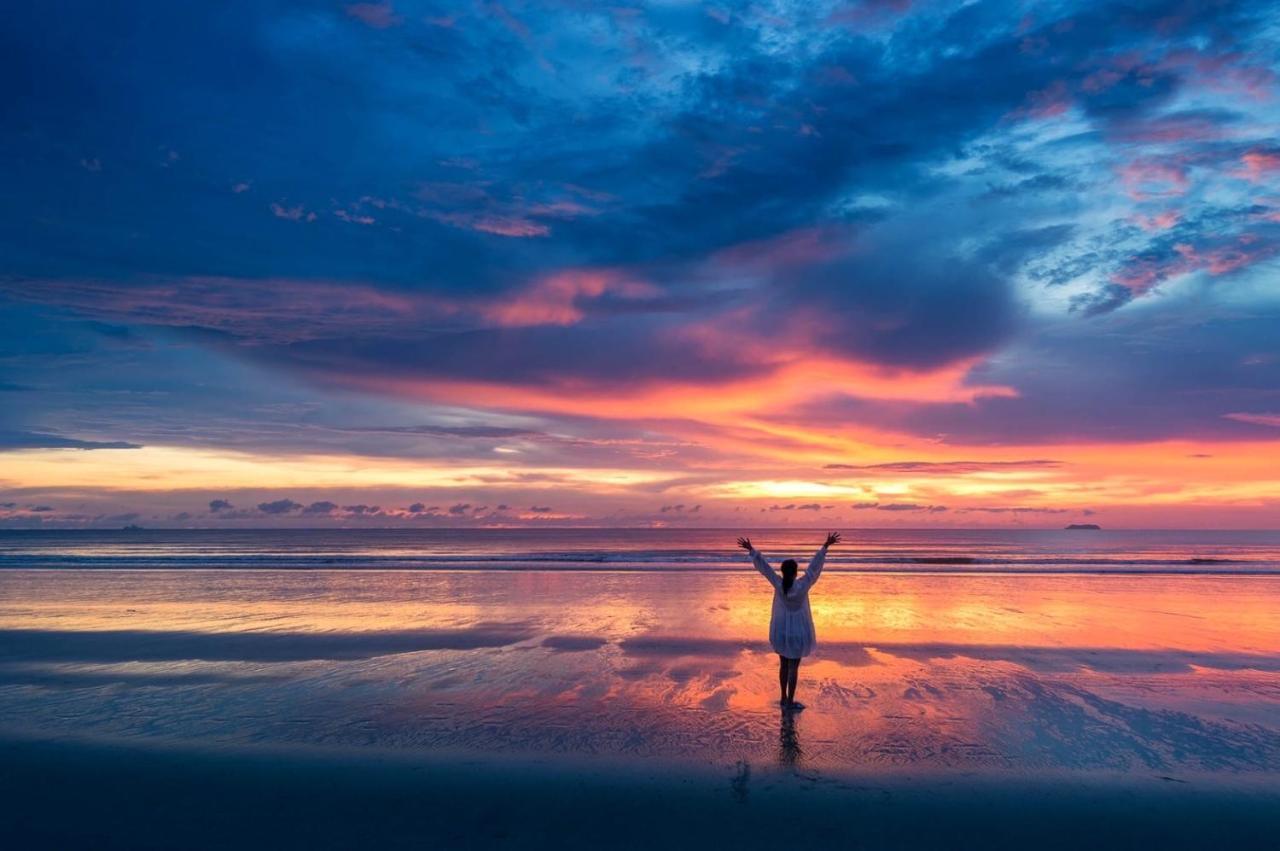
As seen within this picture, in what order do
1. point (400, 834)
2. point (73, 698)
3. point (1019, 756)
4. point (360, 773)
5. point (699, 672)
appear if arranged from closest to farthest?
1. point (400, 834)
2. point (360, 773)
3. point (1019, 756)
4. point (73, 698)
5. point (699, 672)

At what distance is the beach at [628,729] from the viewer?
645 centimetres

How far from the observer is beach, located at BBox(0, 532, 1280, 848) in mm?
6453

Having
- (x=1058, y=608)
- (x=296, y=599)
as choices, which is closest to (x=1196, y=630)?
(x=1058, y=608)

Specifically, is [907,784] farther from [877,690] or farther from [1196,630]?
[1196,630]

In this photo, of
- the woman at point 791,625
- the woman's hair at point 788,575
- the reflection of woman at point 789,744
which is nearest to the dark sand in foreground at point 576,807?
the reflection of woman at point 789,744

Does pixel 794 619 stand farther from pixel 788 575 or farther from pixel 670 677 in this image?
pixel 670 677

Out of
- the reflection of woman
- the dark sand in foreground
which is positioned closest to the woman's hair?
the reflection of woman

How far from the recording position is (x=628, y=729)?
8969mm

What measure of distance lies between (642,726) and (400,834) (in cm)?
357

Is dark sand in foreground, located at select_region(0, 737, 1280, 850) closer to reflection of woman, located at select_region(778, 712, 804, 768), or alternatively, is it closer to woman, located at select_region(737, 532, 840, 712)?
reflection of woman, located at select_region(778, 712, 804, 768)

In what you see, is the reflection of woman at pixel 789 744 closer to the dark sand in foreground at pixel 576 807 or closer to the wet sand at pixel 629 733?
the wet sand at pixel 629 733

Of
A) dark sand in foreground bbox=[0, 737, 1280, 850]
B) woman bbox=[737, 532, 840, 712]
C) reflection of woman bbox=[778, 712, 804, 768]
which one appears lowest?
dark sand in foreground bbox=[0, 737, 1280, 850]

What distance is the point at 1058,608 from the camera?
21.2m

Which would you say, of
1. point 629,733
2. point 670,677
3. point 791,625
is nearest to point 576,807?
point 629,733
